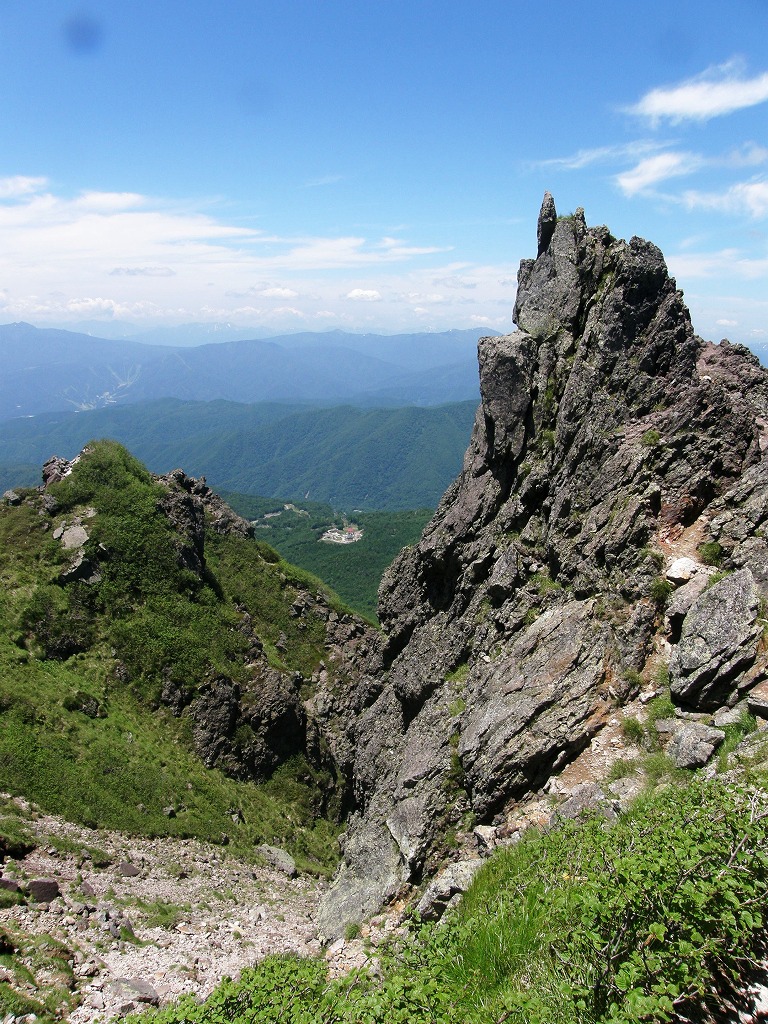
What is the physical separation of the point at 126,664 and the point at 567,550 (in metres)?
36.8

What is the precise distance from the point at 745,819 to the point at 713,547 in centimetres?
1145

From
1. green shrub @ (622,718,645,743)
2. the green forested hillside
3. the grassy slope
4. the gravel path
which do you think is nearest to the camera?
green shrub @ (622,718,645,743)

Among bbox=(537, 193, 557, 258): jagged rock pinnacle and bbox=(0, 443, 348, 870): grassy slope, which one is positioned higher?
bbox=(537, 193, 557, 258): jagged rock pinnacle

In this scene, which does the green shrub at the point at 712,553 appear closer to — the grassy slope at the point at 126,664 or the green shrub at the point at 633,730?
the green shrub at the point at 633,730

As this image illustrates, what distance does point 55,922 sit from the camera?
20031mm

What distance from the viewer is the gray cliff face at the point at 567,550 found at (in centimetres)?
1734

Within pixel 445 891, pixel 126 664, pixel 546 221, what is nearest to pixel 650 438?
pixel 546 221

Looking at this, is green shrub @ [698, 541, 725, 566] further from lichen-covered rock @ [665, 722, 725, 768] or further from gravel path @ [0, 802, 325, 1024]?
gravel path @ [0, 802, 325, 1024]

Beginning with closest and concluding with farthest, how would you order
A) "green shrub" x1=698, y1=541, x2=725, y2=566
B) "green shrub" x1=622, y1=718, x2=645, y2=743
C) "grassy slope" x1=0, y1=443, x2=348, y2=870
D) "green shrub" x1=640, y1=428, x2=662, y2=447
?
"green shrub" x1=622, y1=718, x2=645, y2=743
"green shrub" x1=698, y1=541, x2=725, y2=566
"green shrub" x1=640, y1=428, x2=662, y2=447
"grassy slope" x1=0, y1=443, x2=348, y2=870

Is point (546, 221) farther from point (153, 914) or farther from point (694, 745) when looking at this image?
point (153, 914)

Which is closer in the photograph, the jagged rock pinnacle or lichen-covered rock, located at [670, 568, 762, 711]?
lichen-covered rock, located at [670, 568, 762, 711]

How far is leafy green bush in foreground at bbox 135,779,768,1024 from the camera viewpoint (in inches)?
275

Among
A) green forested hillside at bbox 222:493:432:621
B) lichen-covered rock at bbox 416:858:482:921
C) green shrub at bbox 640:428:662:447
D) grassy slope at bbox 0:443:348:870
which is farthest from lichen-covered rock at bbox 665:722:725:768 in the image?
green forested hillside at bbox 222:493:432:621

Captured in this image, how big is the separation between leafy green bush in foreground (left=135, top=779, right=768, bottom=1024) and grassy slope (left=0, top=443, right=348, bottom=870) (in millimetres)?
27698
